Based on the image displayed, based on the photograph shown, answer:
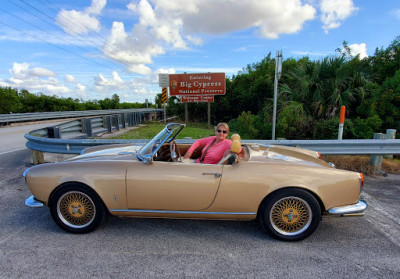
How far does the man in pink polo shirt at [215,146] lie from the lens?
10.4ft

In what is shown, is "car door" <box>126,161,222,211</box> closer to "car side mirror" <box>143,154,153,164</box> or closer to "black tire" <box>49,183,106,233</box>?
"car side mirror" <box>143,154,153,164</box>

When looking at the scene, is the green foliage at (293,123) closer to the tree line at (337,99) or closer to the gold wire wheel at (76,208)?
the tree line at (337,99)

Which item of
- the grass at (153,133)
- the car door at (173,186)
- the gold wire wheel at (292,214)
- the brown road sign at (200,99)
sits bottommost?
the grass at (153,133)

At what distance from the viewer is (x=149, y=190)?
2668mm

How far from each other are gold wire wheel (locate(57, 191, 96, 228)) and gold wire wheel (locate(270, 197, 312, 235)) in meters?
1.99

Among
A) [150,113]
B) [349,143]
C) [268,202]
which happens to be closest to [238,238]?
[268,202]

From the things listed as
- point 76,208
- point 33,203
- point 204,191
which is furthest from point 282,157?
point 33,203

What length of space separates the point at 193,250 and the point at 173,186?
663 mm

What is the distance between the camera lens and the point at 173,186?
2645mm

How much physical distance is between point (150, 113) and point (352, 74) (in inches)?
605

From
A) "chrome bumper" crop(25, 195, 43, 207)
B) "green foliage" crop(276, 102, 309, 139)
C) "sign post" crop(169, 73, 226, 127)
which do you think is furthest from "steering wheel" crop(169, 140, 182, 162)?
"sign post" crop(169, 73, 226, 127)

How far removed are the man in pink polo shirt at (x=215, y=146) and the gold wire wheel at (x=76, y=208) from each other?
1.34 meters

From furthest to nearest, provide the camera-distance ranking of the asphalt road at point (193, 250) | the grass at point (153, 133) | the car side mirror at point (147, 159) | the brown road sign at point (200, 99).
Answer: the brown road sign at point (200, 99) → the grass at point (153, 133) → the car side mirror at point (147, 159) → the asphalt road at point (193, 250)

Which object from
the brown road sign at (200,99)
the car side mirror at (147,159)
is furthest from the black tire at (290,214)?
the brown road sign at (200,99)
